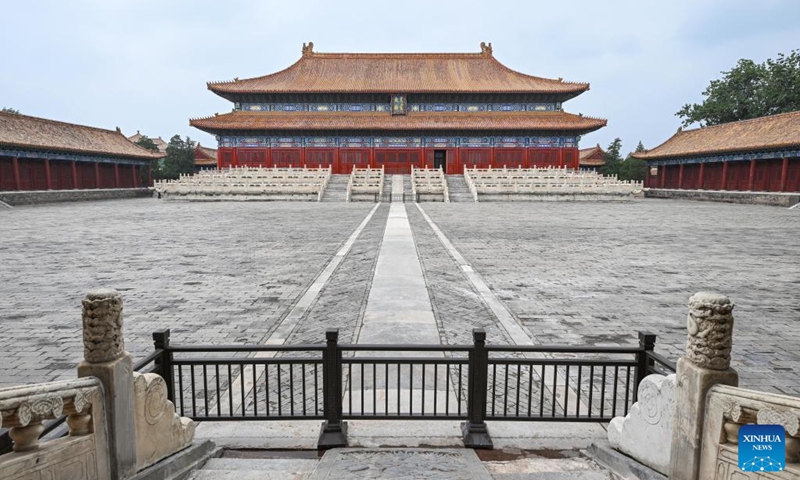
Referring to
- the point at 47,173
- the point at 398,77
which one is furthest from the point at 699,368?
the point at 398,77

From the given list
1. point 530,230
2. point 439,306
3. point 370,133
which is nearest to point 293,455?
Answer: point 439,306

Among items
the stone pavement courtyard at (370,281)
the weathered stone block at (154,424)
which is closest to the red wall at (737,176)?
the stone pavement courtyard at (370,281)

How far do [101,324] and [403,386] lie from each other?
2.81 m

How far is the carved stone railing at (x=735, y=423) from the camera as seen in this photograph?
2.28 m

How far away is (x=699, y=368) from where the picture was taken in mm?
2646

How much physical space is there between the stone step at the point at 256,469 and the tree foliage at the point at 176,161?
5569 centimetres

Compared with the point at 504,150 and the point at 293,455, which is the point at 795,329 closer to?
the point at 293,455

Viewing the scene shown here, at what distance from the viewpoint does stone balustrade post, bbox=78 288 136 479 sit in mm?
2703

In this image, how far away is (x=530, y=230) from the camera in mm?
16875

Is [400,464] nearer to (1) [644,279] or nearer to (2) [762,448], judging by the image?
(2) [762,448]

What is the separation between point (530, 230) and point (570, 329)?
35.9 ft

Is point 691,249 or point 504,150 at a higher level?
point 504,150

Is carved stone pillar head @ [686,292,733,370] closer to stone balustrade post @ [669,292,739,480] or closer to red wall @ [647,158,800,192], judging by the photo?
stone balustrade post @ [669,292,739,480]

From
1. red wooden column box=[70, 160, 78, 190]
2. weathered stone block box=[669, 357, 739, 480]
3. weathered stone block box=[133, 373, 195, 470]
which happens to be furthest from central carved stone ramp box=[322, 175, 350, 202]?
weathered stone block box=[669, 357, 739, 480]
